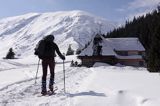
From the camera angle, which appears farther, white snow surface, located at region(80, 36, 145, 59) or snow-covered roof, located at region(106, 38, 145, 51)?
snow-covered roof, located at region(106, 38, 145, 51)

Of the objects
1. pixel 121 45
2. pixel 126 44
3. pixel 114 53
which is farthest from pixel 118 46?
pixel 114 53

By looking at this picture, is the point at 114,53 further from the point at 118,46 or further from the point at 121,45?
the point at 121,45

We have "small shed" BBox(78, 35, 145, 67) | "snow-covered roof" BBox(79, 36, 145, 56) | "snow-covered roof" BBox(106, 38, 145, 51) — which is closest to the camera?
"small shed" BBox(78, 35, 145, 67)

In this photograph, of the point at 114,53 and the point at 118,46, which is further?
the point at 118,46

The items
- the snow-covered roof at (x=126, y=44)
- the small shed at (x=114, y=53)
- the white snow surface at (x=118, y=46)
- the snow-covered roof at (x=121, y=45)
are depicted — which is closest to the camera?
the small shed at (x=114, y=53)

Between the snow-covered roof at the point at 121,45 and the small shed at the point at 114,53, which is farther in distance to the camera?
the snow-covered roof at the point at 121,45

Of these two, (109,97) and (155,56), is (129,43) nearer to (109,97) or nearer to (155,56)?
(155,56)

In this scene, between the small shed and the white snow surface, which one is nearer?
the small shed

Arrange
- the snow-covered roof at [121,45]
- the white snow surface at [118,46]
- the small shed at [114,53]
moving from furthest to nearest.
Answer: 1. the snow-covered roof at [121,45]
2. the white snow surface at [118,46]
3. the small shed at [114,53]

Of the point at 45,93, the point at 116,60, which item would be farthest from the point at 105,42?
the point at 45,93

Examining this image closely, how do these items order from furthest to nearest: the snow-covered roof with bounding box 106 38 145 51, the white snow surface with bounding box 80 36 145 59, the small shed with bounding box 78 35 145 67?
1. the snow-covered roof with bounding box 106 38 145 51
2. the white snow surface with bounding box 80 36 145 59
3. the small shed with bounding box 78 35 145 67

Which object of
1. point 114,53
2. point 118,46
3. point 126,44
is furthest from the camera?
point 126,44

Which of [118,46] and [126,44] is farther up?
[126,44]

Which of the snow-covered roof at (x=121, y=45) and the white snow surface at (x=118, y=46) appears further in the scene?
the snow-covered roof at (x=121, y=45)
